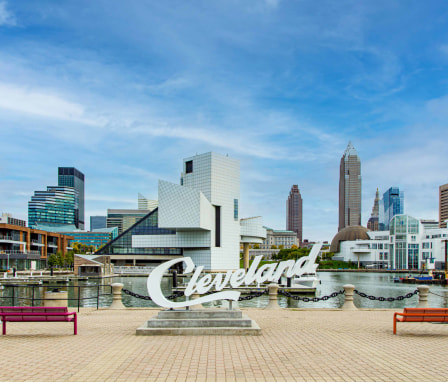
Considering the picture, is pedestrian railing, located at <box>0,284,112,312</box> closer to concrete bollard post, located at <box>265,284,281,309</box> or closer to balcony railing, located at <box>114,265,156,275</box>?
concrete bollard post, located at <box>265,284,281,309</box>

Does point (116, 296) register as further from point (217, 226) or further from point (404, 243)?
point (404, 243)

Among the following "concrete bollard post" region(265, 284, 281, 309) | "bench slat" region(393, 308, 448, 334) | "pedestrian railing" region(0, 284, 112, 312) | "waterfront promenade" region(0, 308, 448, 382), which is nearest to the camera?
"waterfront promenade" region(0, 308, 448, 382)

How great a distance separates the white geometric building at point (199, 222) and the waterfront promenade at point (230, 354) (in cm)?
7702

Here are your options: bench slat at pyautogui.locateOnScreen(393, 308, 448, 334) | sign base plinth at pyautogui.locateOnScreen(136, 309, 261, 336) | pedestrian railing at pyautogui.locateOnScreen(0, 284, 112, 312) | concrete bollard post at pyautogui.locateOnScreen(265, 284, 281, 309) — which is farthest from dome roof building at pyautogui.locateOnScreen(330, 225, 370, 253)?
sign base plinth at pyautogui.locateOnScreen(136, 309, 261, 336)

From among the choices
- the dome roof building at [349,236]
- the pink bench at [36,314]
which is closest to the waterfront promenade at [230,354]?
the pink bench at [36,314]

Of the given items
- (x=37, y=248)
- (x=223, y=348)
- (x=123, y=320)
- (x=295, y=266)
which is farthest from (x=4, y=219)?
(x=223, y=348)

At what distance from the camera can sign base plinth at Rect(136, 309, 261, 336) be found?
46.0ft

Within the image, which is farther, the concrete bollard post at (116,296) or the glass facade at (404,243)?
the glass facade at (404,243)

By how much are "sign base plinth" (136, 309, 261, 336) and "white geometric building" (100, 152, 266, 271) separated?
7687 cm

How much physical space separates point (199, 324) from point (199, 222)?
78.3 meters

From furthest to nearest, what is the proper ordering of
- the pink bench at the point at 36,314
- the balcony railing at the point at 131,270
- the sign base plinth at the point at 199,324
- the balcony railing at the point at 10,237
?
the balcony railing at the point at 131,270 → the balcony railing at the point at 10,237 → the sign base plinth at the point at 199,324 → the pink bench at the point at 36,314

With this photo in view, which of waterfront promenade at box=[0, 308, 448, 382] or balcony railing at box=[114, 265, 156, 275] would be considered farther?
balcony railing at box=[114, 265, 156, 275]

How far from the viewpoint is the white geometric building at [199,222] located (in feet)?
308

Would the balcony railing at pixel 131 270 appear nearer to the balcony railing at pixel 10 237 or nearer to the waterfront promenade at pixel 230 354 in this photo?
the balcony railing at pixel 10 237
